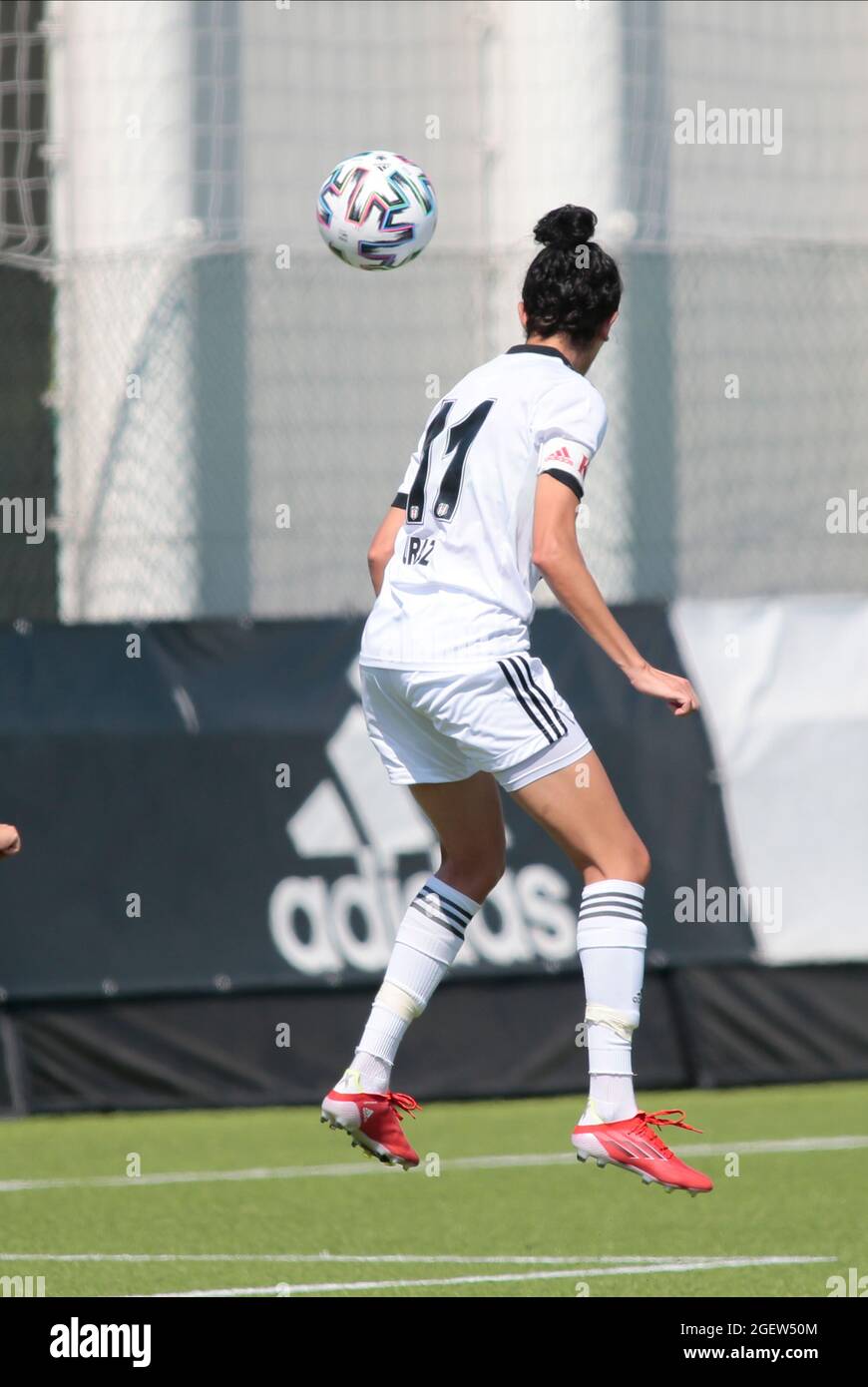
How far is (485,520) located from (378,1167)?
14.2ft

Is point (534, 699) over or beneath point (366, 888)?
over

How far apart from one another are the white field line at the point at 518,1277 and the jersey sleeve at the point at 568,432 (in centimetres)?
238

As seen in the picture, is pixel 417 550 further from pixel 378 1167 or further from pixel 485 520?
pixel 378 1167

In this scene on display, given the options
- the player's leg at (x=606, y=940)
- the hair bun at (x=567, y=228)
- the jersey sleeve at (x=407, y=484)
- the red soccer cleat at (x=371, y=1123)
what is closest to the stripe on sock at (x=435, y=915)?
the player's leg at (x=606, y=940)

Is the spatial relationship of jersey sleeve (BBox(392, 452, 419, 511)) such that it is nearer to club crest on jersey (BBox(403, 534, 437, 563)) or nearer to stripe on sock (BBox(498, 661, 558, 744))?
club crest on jersey (BBox(403, 534, 437, 563))

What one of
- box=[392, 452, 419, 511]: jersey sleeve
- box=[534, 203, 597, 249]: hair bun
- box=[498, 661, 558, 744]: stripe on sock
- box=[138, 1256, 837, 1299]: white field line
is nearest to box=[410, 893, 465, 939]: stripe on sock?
box=[498, 661, 558, 744]: stripe on sock

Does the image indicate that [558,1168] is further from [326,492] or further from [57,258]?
[57,258]

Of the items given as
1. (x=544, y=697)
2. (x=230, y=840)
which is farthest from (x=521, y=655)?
(x=230, y=840)

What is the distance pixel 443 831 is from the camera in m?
6.12

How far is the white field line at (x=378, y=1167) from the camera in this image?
352 inches

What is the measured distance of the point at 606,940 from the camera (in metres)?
5.88

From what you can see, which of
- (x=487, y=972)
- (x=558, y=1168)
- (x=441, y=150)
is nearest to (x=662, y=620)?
(x=487, y=972)

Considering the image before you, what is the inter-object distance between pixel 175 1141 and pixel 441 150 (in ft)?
21.2

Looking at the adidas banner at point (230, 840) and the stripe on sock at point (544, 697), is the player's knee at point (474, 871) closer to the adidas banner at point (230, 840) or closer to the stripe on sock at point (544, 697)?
the stripe on sock at point (544, 697)
